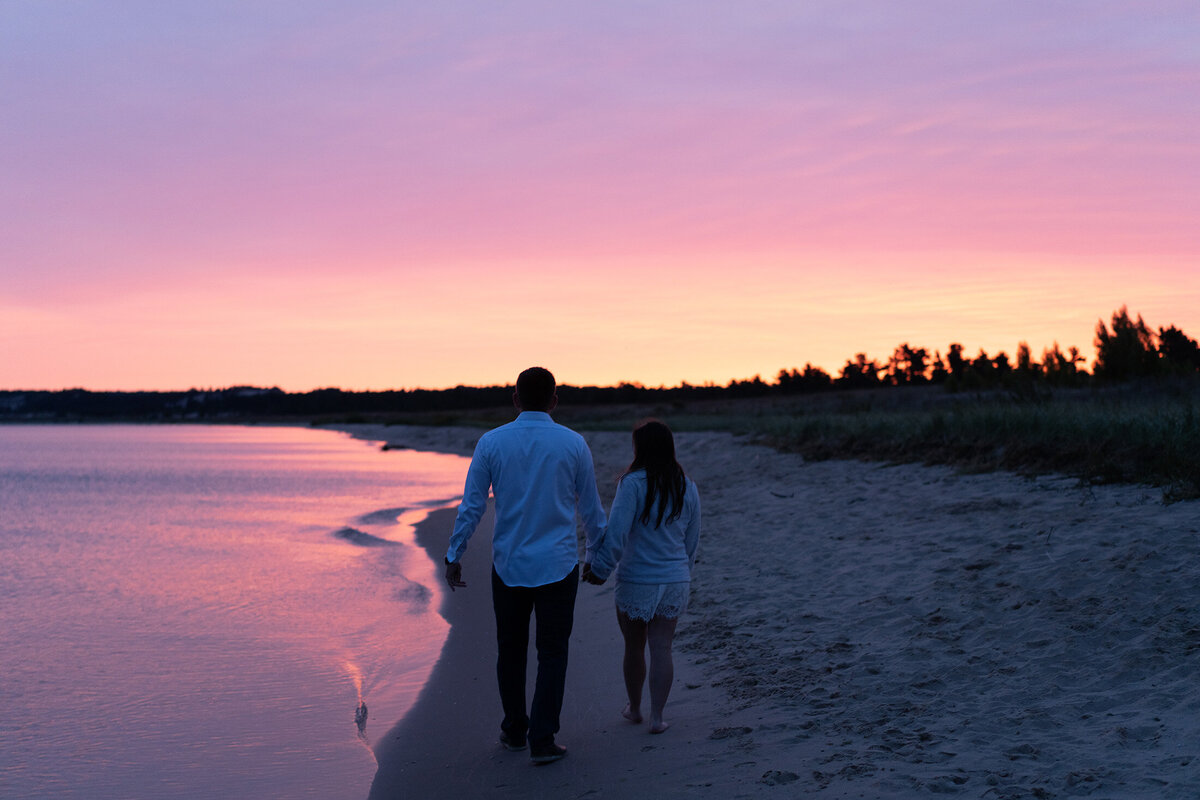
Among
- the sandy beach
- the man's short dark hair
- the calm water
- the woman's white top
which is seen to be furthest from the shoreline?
the man's short dark hair

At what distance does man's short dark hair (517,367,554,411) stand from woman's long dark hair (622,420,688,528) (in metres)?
0.55

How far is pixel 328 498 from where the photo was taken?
26234 mm

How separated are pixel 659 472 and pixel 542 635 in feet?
3.62

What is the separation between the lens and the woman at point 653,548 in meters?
4.96

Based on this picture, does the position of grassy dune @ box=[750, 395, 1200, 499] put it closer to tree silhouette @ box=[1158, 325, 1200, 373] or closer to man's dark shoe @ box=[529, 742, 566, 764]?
man's dark shoe @ box=[529, 742, 566, 764]

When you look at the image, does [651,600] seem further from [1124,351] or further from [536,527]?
[1124,351]

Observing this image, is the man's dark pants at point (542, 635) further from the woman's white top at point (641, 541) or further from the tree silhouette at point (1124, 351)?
the tree silhouette at point (1124, 351)

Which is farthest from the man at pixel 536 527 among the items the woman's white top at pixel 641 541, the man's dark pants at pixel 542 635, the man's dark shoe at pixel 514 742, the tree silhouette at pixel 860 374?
the tree silhouette at pixel 860 374

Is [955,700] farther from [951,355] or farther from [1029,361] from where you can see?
[951,355]

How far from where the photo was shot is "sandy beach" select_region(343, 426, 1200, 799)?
4242 millimetres

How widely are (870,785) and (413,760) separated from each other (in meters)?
2.64

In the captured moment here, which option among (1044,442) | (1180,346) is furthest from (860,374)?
(1044,442)

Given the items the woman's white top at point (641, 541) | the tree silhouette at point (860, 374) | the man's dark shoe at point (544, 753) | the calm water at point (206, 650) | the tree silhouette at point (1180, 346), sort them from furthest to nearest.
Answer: the tree silhouette at point (860, 374) → the tree silhouette at point (1180, 346) → the calm water at point (206, 650) → the woman's white top at point (641, 541) → the man's dark shoe at point (544, 753)

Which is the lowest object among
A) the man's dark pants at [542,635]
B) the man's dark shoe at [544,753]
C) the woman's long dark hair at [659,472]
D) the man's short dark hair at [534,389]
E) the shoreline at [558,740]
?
the shoreline at [558,740]
